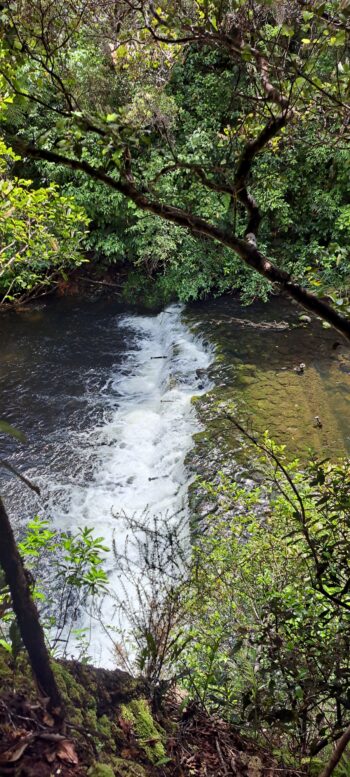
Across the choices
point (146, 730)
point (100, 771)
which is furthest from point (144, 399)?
point (100, 771)

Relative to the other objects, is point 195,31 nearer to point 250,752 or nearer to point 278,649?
point 278,649

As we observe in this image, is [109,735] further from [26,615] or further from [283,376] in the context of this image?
[283,376]

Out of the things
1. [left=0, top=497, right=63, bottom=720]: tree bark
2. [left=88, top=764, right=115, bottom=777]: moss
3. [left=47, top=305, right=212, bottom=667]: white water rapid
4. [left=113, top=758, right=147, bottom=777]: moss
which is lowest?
[left=113, top=758, right=147, bottom=777]: moss

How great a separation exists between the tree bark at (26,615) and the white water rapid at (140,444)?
157 centimetres

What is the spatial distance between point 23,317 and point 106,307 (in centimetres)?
204

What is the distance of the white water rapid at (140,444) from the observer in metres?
6.01

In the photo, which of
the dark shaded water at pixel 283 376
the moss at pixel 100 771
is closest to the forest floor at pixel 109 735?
the moss at pixel 100 771

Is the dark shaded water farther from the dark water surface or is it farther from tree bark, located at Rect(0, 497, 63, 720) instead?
tree bark, located at Rect(0, 497, 63, 720)

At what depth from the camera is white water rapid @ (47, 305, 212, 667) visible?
6.01 m

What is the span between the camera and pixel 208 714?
2785 millimetres

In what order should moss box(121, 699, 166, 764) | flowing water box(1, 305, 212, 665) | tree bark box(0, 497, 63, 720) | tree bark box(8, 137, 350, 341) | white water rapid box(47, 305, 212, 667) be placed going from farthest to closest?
flowing water box(1, 305, 212, 665) < white water rapid box(47, 305, 212, 667) < moss box(121, 699, 166, 764) < tree bark box(0, 497, 63, 720) < tree bark box(8, 137, 350, 341)

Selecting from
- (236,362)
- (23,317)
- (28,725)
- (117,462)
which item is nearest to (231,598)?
(28,725)

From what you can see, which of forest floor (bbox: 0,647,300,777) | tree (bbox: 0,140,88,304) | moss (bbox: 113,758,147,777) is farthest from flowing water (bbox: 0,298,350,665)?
tree (bbox: 0,140,88,304)

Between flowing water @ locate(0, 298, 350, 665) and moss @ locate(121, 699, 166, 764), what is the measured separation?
1.17 m
